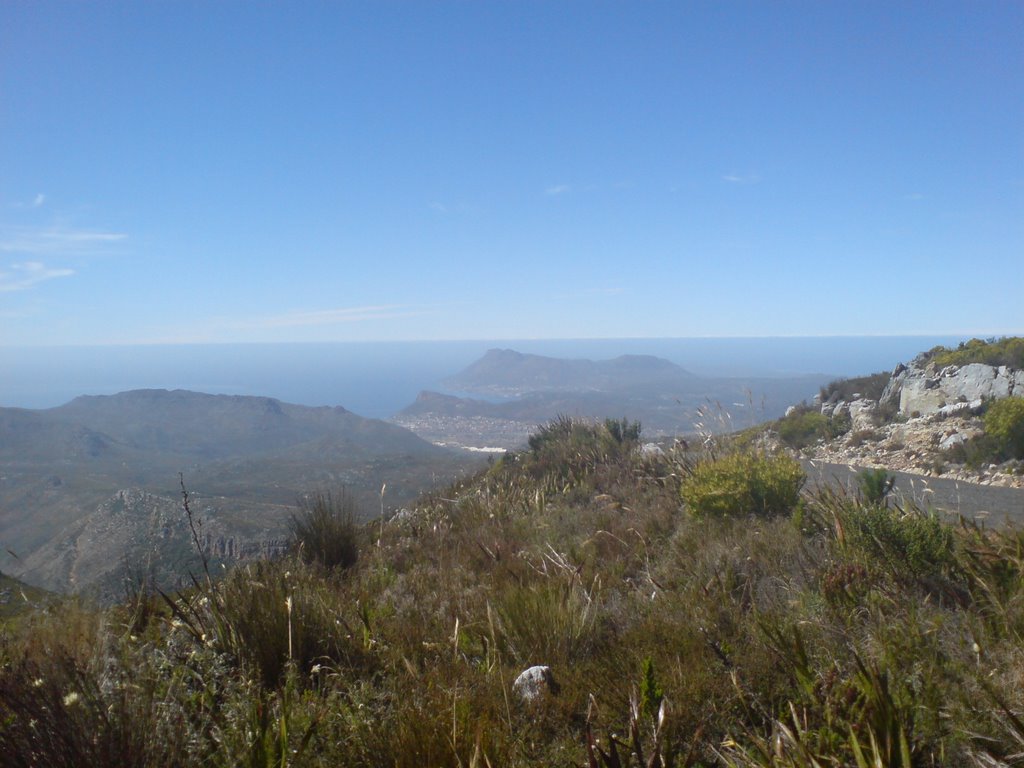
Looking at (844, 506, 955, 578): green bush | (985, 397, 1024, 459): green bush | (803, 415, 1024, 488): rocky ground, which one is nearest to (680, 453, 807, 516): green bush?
(844, 506, 955, 578): green bush

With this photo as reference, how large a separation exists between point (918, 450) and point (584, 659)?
11521 mm

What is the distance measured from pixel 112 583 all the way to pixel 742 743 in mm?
5538

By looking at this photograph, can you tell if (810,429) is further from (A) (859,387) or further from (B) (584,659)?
(B) (584,659)

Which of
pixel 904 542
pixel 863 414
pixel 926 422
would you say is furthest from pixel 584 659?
pixel 863 414

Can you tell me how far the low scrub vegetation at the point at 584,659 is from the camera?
2.24 m

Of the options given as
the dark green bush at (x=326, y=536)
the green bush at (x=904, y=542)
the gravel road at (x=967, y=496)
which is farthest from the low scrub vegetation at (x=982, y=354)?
the dark green bush at (x=326, y=536)

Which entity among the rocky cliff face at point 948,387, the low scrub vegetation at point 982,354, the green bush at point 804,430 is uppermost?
the low scrub vegetation at point 982,354

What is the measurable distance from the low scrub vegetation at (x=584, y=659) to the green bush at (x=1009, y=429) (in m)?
6.54

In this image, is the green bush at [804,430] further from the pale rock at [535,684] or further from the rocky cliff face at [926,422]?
the pale rock at [535,684]

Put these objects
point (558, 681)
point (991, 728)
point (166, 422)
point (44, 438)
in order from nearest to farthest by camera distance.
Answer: point (991, 728), point (558, 681), point (44, 438), point (166, 422)

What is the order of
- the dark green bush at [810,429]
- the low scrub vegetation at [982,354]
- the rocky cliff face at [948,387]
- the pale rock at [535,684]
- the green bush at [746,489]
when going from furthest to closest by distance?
the dark green bush at [810,429] → the low scrub vegetation at [982,354] → the rocky cliff face at [948,387] → the green bush at [746,489] → the pale rock at [535,684]

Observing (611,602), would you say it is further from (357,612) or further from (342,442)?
(342,442)

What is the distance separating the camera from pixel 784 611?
352cm

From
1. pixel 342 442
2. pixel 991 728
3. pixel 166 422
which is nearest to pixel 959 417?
pixel 991 728
